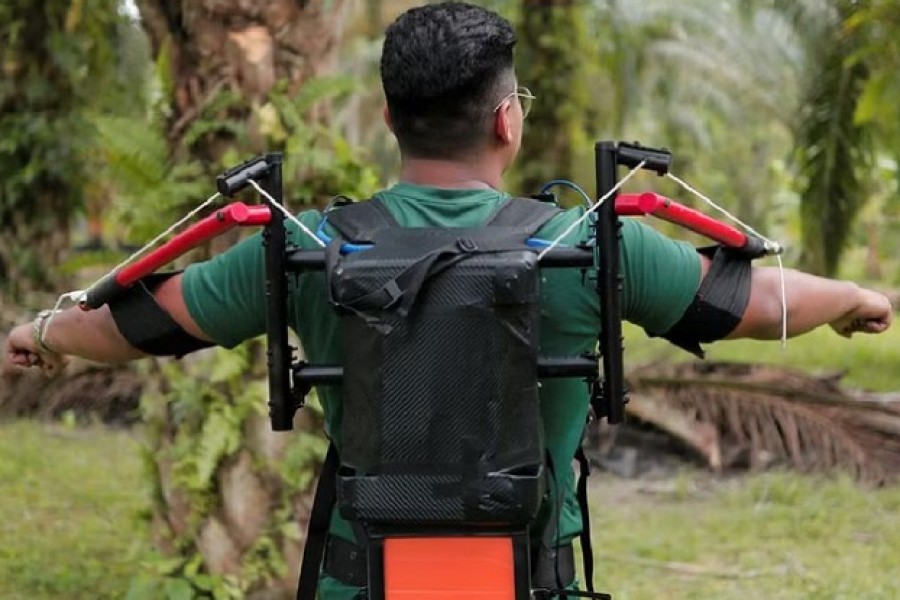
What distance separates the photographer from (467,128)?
225 cm

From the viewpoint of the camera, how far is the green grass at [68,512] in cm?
567

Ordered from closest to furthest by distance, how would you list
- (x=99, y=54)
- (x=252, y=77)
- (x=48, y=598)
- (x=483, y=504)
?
1. (x=483, y=504)
2. (x=252, y=77)
3. (x=48, y=598)
4. (x=99, y=54)

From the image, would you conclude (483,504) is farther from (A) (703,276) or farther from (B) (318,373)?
(A) (703,276)

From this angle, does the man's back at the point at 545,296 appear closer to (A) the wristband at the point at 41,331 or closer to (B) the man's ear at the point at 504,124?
(B) the man's ear at the point at 504,124

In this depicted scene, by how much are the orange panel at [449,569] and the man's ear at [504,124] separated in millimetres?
664

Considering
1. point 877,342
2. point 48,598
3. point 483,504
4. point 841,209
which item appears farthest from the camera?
point 877,342

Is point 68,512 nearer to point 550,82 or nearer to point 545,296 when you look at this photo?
point 550,82

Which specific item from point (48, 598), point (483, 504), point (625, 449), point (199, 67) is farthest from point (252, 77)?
point (625, 449)

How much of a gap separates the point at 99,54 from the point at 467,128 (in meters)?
8.04

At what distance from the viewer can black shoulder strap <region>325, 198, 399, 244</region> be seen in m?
2.19

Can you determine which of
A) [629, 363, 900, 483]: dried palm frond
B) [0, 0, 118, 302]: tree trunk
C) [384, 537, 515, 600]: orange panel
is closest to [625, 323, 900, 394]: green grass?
[629, 363, 900, 483]: dried palm frond

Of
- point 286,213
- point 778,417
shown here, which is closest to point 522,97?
point 286,213

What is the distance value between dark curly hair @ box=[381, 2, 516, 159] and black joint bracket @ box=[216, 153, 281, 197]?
0.22m

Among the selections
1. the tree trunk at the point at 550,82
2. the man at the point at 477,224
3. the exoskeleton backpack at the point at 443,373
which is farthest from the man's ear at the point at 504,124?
the tree trunk at the point at 550,82
